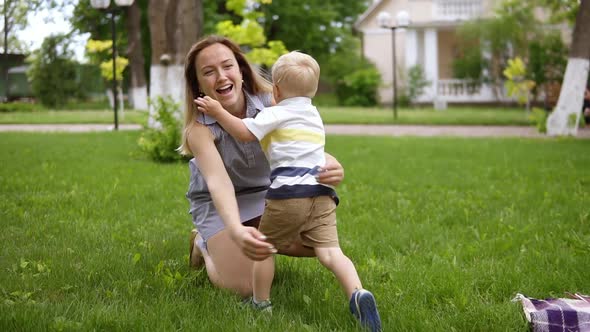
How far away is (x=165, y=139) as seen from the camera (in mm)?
9789

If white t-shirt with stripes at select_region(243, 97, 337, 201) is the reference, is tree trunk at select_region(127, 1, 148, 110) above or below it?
above

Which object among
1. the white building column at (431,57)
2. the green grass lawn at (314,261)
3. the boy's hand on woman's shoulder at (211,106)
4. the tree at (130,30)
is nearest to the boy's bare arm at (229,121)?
the boy's hand on woman's shoulder at (211,106)

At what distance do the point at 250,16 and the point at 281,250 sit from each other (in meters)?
15.3

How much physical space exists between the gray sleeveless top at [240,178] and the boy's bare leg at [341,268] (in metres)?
0.93

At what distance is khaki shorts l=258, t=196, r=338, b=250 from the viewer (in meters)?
3.05

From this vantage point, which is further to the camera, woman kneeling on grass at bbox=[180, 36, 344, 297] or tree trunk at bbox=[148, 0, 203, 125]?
Answer: tree trunk at bbox=[148, 0, 203, 125]

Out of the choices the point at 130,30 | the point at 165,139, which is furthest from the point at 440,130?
the point at 130,30

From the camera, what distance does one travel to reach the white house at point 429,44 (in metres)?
30.8

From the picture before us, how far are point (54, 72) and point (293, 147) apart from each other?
2372 cm

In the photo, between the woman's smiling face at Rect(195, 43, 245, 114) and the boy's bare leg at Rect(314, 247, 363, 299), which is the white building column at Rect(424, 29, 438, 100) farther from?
the boy's bare leg at Rect(314, 247, 363, 299)

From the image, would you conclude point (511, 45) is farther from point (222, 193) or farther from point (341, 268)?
point (341, 268)

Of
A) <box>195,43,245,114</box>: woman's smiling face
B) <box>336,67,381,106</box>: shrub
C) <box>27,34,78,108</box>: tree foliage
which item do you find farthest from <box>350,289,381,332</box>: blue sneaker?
<box>336,67,381,106</box>: shrub

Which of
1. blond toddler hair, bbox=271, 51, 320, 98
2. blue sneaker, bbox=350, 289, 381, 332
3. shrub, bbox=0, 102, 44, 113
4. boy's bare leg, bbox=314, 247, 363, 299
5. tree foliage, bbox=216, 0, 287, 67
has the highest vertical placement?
tree foliage, bbox=216, 0, 287, 67

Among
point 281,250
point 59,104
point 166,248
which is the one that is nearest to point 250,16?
point 59,104
